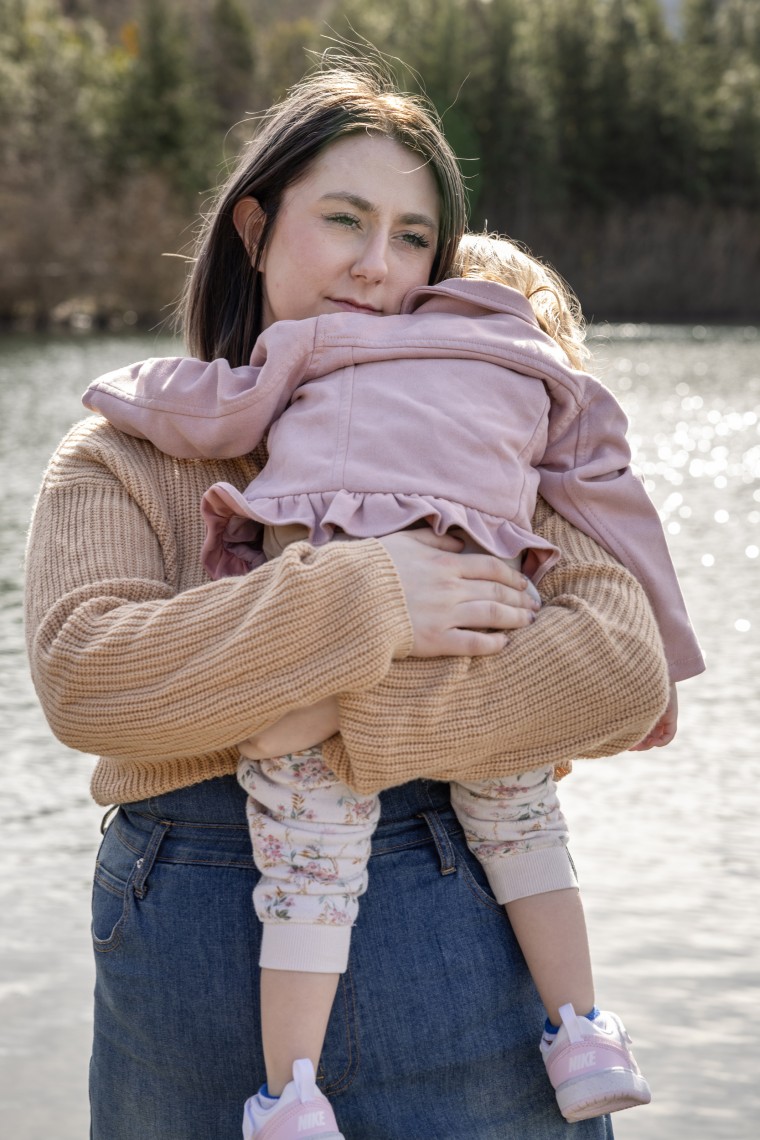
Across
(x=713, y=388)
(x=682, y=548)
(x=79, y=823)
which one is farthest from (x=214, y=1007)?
(x=713, y=388)

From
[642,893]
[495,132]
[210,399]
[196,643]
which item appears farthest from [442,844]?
[495,132]

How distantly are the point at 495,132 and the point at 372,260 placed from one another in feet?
148

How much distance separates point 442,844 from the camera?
157cm

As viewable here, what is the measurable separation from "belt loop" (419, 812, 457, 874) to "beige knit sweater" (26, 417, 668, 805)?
0.13m

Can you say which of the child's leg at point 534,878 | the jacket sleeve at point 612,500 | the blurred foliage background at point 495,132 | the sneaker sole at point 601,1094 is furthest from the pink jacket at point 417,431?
the blurred foliage background at point 495,132

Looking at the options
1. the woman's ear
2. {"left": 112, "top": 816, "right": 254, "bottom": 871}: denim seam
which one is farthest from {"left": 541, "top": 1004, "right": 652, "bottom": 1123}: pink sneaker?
the woman's ear

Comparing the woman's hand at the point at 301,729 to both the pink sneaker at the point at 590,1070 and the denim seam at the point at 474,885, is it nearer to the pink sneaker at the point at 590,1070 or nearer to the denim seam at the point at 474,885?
the denim seam at the point at 474,885

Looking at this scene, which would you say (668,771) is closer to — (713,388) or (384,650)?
(384,650)

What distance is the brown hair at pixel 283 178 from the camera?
1.71 meters

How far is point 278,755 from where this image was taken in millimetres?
1442

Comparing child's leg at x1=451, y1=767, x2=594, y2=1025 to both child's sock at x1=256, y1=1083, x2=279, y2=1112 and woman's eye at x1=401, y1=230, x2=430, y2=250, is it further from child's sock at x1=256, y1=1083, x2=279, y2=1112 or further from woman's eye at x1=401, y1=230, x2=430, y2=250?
woman's eye at x1=401, y1=230, x2=430, y2=250

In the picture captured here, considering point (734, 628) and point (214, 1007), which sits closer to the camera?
point (214, 1007)

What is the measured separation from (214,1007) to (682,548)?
7.79m

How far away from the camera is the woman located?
4.54 feet
